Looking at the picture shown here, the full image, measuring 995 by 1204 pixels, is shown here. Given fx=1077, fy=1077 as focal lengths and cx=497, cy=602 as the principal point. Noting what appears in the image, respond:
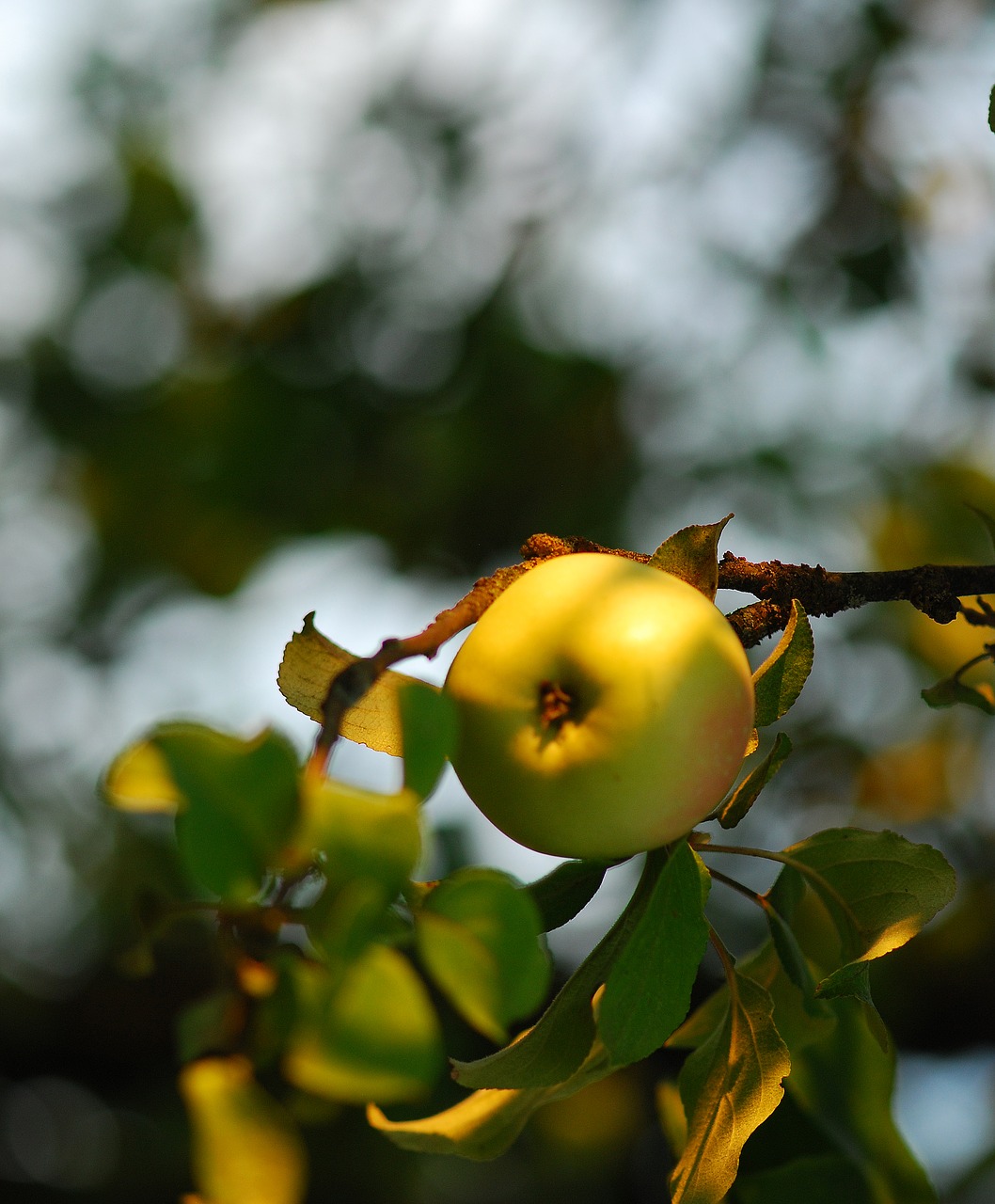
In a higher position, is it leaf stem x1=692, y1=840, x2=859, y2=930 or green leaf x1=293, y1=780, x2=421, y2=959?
green leaf x1=293, y1=780, x2=421, y2=959

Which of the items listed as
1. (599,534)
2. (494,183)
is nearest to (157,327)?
(494,183)

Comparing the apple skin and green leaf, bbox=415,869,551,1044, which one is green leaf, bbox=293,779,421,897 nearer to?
green leaf, bbox=415,869,551,1044

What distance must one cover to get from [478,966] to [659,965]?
22cm

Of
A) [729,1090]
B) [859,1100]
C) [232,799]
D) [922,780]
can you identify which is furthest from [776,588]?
[922,780]

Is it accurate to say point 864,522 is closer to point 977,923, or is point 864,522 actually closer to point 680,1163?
point 977,923

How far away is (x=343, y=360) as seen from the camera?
2.55m

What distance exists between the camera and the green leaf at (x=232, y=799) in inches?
14.8

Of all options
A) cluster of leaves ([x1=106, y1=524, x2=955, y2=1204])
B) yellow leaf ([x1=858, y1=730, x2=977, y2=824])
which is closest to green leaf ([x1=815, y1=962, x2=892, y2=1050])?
cluster of leaves ([x1=106, y1=524, x2=955, y2=1204])

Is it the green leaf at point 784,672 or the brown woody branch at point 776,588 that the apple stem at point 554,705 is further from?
the green leaf at point 784,672

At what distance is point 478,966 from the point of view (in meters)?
0.37

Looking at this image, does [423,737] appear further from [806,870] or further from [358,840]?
[806,870]

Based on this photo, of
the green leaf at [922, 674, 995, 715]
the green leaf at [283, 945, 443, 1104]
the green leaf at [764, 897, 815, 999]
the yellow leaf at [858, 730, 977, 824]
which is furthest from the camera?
the yellow leaf at [858, 730, 977, 824]

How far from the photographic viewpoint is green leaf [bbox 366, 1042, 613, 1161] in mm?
669

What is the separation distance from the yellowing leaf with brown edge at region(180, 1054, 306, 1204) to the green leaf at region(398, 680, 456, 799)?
0.38 feet
